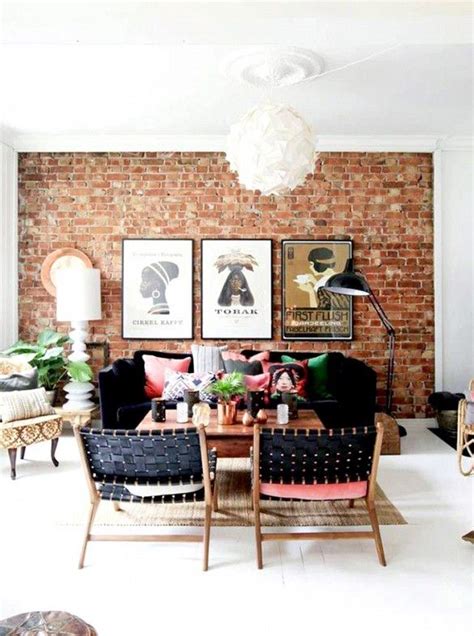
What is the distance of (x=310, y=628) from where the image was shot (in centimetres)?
224

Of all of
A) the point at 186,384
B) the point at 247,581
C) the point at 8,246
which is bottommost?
the point at 247,581

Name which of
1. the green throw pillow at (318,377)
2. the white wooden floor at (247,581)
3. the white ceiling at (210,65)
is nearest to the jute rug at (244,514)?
the white wooden floor at (247,581)

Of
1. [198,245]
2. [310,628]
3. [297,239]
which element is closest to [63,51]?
[198,245]

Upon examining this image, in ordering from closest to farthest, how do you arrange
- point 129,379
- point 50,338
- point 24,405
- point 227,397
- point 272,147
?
point 272,147 → point 227,397 → point 24,405 → point 129,379 → point 50,338

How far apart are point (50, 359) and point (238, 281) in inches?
79.2

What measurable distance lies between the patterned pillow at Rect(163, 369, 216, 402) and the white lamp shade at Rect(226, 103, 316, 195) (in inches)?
86.7

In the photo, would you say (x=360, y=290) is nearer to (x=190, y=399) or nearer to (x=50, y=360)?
(x=190, y=399)

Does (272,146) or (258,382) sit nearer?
(272,146)

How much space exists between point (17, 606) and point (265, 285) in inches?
151

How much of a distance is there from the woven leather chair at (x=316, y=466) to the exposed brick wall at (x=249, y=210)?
2969mm

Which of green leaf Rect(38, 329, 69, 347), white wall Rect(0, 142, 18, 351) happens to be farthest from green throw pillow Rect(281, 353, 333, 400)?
white wall Rect(0, 142, 18, 351)

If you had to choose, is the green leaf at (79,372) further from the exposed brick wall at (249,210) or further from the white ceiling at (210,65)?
the white ceiling at (210,65)

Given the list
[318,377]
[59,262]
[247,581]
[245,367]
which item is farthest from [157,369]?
[247,581]

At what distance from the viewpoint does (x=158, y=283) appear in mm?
5680
